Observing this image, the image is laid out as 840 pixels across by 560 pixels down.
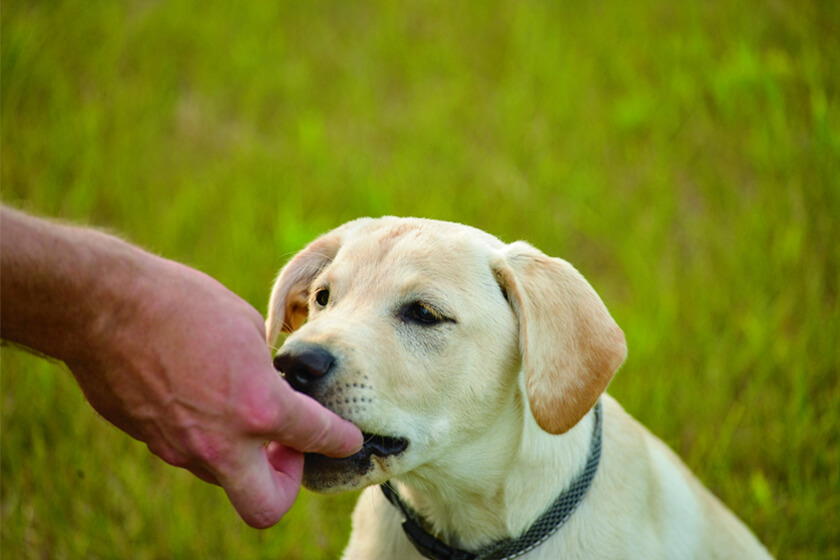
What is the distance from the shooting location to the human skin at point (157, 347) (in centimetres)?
175

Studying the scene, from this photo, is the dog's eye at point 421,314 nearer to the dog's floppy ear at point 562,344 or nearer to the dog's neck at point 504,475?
the dog's floppy ear at point 562,344

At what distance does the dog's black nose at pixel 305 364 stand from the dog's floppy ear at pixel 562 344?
650mm

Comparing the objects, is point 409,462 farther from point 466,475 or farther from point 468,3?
point 468,3

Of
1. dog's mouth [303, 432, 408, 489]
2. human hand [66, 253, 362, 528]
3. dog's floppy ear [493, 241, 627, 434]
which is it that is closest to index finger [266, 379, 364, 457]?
human hand [66, 253, 362, 528]

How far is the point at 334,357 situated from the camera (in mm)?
2062

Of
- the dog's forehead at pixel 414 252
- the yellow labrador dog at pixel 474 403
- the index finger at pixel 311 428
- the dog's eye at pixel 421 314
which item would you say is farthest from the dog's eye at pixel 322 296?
the index finger at pixel 311 428

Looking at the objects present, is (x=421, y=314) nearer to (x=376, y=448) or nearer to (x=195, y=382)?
(x=376, y=448)

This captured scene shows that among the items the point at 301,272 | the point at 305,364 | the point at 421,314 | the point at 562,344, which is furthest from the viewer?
the point at 301,272

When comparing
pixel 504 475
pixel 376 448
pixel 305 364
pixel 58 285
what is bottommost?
pixel 504 475

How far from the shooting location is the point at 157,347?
5.75ft

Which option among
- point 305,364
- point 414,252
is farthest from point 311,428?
point 414,252

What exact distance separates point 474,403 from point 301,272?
929 mm

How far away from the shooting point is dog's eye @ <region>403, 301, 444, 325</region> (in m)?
2.37

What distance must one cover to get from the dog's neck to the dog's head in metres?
0.07
